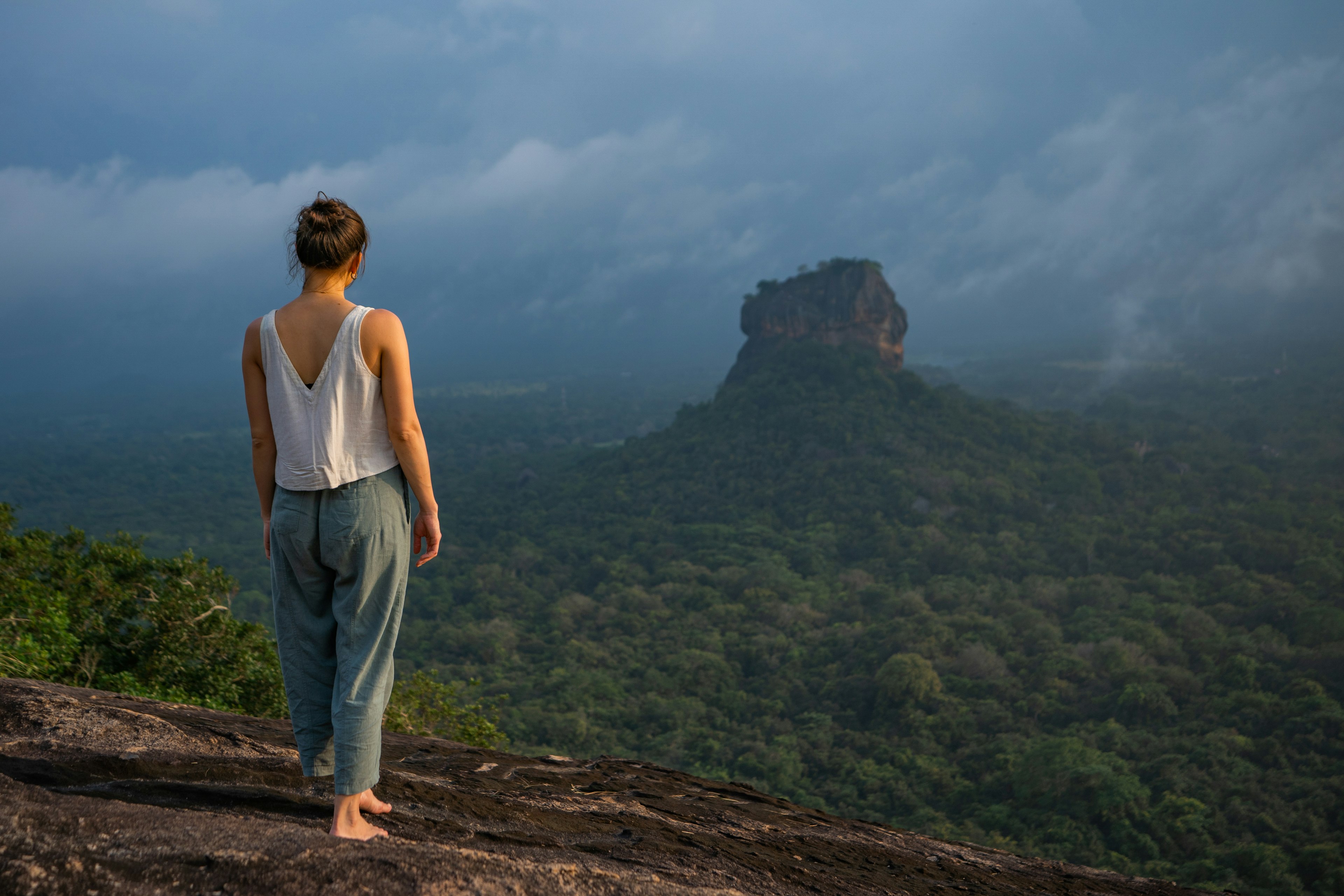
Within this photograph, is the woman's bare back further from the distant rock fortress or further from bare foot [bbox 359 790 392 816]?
the distant rock fortress

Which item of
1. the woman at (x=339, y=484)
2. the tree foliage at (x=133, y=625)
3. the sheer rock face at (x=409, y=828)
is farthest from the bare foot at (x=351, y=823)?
the tree foliage at (x=133, y=625)

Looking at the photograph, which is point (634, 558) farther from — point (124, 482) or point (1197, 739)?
point (124, 482)

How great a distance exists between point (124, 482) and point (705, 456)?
194ft

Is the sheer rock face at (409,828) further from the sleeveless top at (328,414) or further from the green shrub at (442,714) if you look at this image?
the green shrub at (442,714)

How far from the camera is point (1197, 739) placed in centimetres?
2505

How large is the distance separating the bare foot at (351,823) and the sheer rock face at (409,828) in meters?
0.11

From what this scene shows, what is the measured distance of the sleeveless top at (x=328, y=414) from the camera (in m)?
2.22

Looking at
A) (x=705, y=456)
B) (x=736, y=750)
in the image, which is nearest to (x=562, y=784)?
(x=736, y=750)

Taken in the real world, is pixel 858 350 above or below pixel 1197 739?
above

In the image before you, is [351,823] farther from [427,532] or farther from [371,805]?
[427,532]

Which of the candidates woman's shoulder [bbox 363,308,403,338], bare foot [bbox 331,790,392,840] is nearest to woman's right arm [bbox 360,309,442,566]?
woman's shoulder [bbox 363,308,403,338]

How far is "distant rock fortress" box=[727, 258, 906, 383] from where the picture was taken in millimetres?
59812

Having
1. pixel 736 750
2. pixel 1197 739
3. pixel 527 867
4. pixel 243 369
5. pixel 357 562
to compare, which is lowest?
pixel 736 750

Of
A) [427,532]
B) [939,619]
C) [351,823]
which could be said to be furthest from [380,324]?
[939,619]
